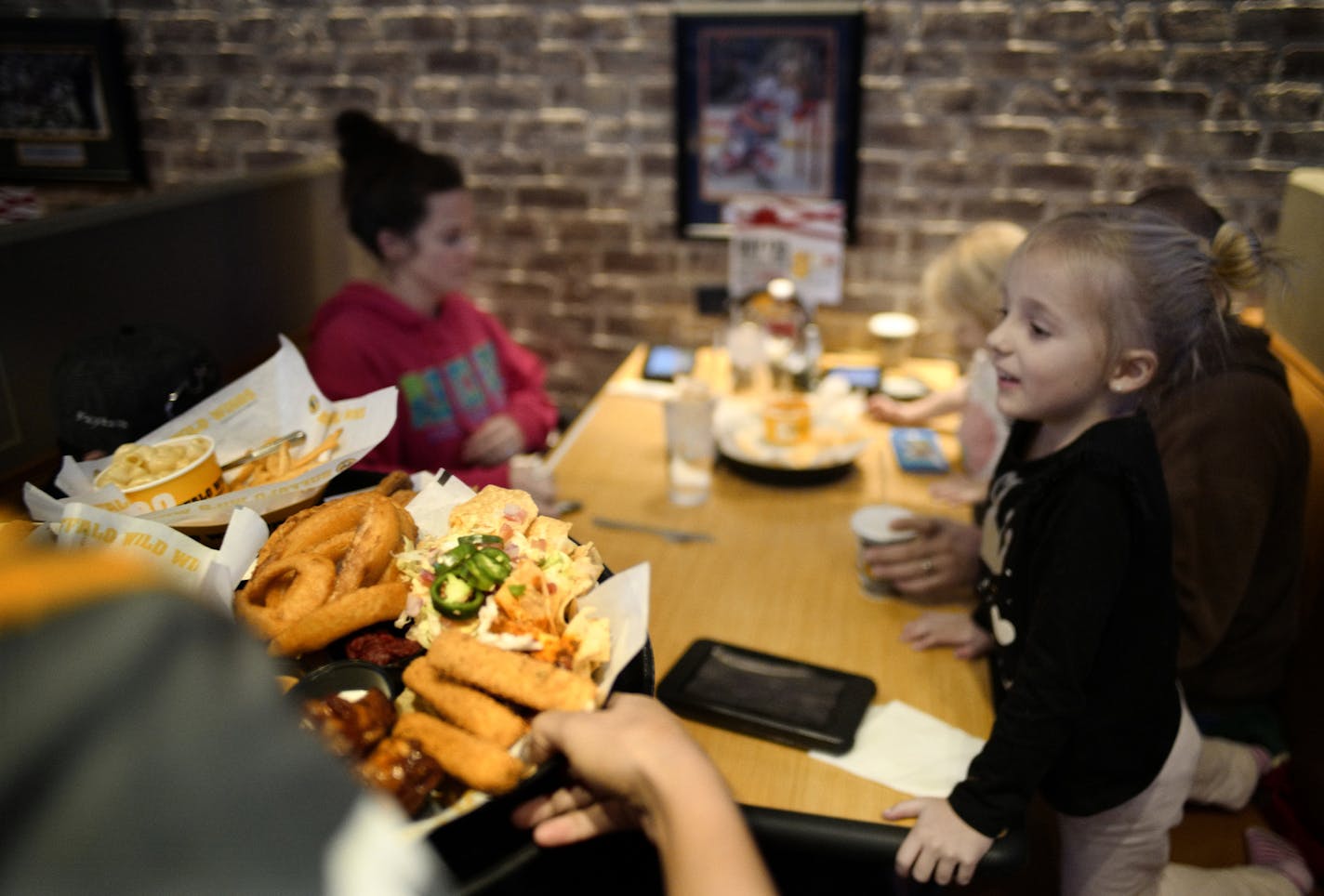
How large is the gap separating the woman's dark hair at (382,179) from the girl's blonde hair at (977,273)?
1213 mm

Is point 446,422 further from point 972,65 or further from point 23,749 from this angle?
point 23,749

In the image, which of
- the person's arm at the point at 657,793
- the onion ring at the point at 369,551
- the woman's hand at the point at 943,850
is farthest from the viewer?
the woman's hand at the point at 943,850

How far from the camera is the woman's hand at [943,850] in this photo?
3.62 feet

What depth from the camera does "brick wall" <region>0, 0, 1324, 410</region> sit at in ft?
8.18

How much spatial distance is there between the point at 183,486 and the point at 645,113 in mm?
2290

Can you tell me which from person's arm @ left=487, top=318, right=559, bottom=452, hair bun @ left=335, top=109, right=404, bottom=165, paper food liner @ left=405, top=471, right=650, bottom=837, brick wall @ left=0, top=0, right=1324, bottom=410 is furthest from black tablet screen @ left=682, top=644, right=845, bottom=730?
brick wall @ left=0, top=0, right=1324, bottom=410

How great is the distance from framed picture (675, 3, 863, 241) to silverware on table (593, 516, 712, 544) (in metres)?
1.42

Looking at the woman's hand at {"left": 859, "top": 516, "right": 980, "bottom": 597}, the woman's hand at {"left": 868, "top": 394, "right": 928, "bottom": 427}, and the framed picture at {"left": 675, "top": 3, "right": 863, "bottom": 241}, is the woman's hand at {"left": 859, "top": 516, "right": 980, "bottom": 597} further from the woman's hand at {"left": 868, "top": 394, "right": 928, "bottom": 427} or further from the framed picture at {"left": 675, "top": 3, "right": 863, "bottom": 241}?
the framed picture at {"left": 675, "top": 3, "right": 863, "bottom": 241}

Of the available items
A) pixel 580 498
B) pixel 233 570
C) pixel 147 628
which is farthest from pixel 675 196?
pixel 147 628

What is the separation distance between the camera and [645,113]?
2.88 meters

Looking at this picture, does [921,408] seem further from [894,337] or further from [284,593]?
[284,593]

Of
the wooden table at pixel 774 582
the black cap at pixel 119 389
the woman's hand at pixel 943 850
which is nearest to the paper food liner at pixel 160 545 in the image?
the black cap at pixel 119 389

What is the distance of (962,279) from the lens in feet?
7.00

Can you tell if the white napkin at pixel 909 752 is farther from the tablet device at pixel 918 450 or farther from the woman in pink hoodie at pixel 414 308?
the woman in pink hoodie at pixel 414 308
